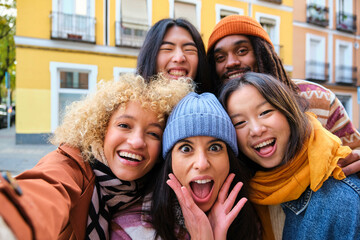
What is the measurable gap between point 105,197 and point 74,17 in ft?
9.07

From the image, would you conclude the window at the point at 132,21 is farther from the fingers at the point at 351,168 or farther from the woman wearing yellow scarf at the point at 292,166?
the fingers at the point at 351,168

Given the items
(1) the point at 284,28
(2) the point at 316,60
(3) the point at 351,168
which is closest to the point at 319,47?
(2) the point at 316,60

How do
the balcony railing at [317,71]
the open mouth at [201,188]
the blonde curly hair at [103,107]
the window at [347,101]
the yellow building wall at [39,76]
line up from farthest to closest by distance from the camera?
the window at [347,101], the balcony railing at [317,71], the yellow building wall at [39,76], the blonde curly hair at [103,107], the open mouth at [201,188]

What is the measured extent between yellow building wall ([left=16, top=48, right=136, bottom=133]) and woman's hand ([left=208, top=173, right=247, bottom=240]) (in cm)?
258

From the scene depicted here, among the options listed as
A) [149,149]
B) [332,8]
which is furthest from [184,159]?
[332,8]

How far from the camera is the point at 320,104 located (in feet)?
6.18

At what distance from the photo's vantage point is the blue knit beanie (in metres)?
1.25

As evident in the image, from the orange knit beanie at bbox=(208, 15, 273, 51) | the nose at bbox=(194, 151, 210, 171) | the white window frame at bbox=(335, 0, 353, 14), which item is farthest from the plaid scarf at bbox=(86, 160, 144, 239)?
the white window frame at bbox=(335, 0, 353, 14)

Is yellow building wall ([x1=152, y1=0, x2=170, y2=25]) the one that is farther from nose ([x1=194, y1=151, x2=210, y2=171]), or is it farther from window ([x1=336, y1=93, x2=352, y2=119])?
window ([x1=336, y1=93, x2=352, y2=119])

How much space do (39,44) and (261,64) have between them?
11.8 feet

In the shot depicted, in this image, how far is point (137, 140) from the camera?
1.28 meters

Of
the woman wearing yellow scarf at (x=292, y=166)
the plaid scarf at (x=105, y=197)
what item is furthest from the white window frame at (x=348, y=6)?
the plaid scarf at (x=105, y=197)

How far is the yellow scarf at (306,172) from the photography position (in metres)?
1.24

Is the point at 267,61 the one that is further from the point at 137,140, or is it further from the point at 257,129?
the point at 137,140
